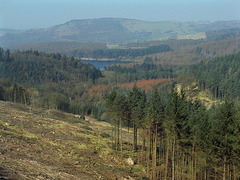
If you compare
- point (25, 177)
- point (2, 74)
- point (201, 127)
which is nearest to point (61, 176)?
point (25, 177)

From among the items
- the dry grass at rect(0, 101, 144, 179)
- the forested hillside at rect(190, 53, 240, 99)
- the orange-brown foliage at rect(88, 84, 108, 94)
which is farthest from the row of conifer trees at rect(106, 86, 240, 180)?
the orange-brown foliage at rect(88, 84, 108, 94)

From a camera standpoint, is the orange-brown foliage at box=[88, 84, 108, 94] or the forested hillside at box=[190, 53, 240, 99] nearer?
the forested hillside at box=[190, 53, 240, 99]

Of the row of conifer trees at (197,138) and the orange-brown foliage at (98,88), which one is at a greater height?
the row of conifer trees at (197,138)

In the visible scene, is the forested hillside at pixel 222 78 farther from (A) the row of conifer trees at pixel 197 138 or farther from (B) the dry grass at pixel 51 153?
(B) the dry grass at pixel 51 153

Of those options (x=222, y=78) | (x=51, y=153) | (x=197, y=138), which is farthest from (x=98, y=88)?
(x=197, y=138)

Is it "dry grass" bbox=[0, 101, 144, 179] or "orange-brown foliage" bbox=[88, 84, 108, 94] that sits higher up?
"dry grass" bbox=[0, 101, 144, 179]

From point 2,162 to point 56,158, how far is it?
7.08 metres

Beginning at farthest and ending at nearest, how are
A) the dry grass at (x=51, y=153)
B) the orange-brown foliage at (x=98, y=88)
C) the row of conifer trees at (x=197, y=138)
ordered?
the orange-brown foliage at (x=98, y=88), the dry grass at (x=51, y=153), the row of conifer trees at (x=197, y=138)

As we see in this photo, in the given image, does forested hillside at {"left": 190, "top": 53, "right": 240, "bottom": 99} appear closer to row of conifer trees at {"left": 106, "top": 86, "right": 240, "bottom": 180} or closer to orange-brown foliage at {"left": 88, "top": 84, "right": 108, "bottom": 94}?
row of conifer trees at {"left": 106, "top": 86, "right": 240, "bottom": 180}

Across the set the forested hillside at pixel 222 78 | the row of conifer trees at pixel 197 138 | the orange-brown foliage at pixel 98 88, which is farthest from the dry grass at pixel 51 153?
the orange-brown foliage at pixel 98 88

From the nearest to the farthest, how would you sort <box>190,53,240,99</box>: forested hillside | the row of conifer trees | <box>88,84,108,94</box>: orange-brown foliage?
the row of conifer trees < <box>190,53,240,99</box>: forested hillside < <box>88,84,108,94</box>: orange-brown foliage

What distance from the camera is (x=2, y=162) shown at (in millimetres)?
26781

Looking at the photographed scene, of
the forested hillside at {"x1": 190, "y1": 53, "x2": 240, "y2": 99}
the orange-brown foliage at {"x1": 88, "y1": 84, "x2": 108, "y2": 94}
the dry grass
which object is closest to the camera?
the dry grass

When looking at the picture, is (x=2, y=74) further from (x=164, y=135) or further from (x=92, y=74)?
(x=164, y=135)
